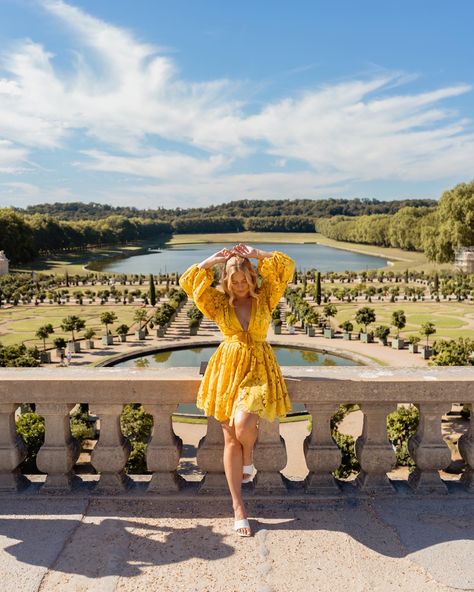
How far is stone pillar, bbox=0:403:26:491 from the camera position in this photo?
3840mm

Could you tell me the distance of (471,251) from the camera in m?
64.8

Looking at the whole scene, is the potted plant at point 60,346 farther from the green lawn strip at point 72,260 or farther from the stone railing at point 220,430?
the green lawn strip at point 72,260

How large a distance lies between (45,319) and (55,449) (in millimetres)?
38469

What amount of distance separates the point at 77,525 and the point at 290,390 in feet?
5.70

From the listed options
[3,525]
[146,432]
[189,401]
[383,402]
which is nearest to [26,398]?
[3,525]

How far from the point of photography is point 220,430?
3924mm

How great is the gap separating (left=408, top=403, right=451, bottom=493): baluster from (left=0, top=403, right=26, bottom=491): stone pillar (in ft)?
9.89

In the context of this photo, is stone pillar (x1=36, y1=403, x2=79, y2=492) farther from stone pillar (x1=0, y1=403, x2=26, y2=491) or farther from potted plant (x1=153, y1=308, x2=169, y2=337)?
potted plant (x1=153, y1=308, x2=169, y2=337)

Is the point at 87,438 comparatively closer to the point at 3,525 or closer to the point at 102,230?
the point at 3,525

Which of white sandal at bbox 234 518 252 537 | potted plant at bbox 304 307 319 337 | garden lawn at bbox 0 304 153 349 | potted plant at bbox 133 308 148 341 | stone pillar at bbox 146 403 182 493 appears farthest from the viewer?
garden lawn at bbox 0 304 153 349

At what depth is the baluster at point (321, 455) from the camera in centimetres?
390

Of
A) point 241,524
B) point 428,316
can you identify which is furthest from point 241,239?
point 241,524

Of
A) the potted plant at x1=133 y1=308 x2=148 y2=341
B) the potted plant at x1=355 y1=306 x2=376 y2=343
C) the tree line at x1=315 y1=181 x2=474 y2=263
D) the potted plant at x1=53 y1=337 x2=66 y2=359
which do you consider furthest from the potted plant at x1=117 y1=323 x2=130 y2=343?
the tree line at x1=315 y1=181 x2=474 y2=263

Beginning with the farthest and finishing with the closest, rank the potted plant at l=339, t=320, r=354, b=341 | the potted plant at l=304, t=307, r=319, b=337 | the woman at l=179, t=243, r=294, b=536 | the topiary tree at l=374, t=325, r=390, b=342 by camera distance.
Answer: the potted plant at l=304, t=307, r=319, b=337 → the potted plant at l=339, t=320, r=354, b=341 → the topiary tree at l=374, t=325, r=390, b=342 → the woman at l=179, t=243, r=294, b=536
